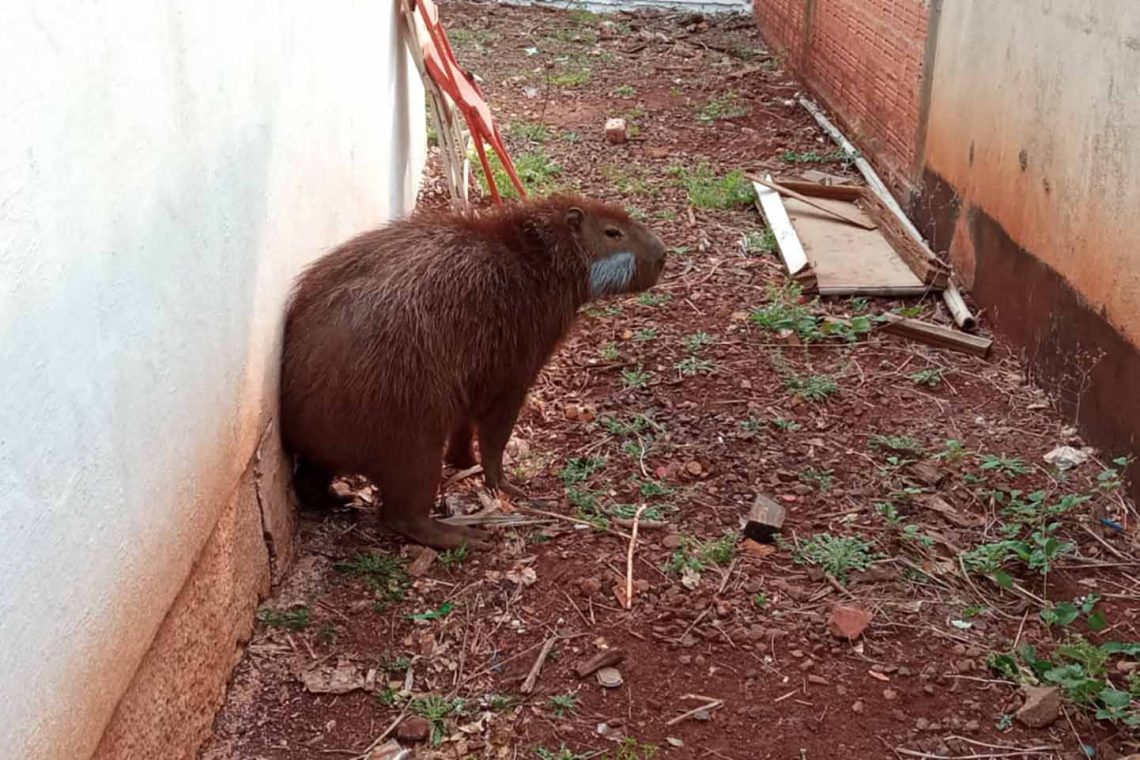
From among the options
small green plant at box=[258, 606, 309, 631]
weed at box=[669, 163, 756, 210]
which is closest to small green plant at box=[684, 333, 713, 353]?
weed at box=[669, 163, 756, 210]

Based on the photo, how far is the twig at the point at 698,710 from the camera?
3.08 m

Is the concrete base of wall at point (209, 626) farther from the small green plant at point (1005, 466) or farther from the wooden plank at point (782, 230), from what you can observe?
the wooden plank at point (782, 230)

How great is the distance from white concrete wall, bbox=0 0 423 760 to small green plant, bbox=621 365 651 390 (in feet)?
6.21

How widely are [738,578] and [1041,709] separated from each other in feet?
3.35

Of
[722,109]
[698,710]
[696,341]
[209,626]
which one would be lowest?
[698,710]

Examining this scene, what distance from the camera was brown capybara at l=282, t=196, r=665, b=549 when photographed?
3.49m

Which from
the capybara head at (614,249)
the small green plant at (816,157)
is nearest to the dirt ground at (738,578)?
the capybara head at (614,249)

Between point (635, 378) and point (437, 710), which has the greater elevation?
point (635, 378)

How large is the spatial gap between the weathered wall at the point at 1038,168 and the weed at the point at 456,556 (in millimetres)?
2521

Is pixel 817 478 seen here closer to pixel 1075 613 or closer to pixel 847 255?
pixel 1075 613

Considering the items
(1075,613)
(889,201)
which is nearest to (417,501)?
(1075,613)

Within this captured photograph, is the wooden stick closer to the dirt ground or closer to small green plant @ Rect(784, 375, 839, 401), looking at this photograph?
the dirt ground

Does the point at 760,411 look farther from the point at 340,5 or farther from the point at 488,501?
the point at 340,5

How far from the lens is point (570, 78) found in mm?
9742
